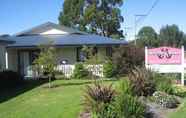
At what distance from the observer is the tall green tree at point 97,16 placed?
184ft

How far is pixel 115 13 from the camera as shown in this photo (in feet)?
184

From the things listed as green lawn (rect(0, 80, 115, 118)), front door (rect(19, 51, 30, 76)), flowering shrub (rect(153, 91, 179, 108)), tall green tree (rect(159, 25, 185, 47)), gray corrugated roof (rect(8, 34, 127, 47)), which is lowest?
green lawn (rect(0, 80, 115, 118))

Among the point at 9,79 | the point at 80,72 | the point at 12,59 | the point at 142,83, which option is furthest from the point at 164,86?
the point at 12,59

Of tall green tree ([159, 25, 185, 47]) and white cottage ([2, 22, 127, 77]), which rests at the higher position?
tall green tree ([159, 25, 185, 47])

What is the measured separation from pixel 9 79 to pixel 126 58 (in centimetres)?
788

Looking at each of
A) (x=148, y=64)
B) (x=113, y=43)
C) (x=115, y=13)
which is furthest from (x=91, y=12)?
(x=148, y=64)

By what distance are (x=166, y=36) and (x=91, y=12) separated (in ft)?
135

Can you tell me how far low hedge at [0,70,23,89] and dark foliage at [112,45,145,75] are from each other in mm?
6592

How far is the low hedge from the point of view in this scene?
20984 millimetres

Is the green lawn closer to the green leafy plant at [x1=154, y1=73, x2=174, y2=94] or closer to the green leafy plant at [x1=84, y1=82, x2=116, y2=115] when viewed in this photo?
the green leafy plant at [x1=84, y1=82, x2=116, y2=115]

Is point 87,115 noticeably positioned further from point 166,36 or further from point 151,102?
point 166,36

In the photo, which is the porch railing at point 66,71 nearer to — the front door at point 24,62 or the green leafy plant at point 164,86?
the front door at point 24,62

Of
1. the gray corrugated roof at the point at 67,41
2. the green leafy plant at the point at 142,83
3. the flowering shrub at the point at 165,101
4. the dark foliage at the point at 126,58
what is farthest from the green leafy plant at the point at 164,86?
the gray corrugated roof at the point at 67,41

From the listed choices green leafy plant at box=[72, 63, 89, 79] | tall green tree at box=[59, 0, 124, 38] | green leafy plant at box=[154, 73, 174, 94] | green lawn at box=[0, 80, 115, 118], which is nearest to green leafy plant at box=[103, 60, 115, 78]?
green leafy plant at box=[72, 63, 89, 79]
